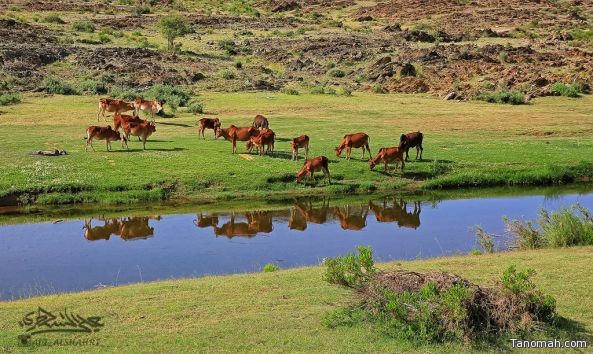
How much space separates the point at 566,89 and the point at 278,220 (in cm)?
Answer: 3188

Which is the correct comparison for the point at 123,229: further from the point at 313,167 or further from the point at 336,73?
the point at 336,73

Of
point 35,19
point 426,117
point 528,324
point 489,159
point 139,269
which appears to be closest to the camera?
point 528,324

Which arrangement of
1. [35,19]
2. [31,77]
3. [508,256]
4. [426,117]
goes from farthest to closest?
[35,19] → [31,77] → [426,117] → [508,256]

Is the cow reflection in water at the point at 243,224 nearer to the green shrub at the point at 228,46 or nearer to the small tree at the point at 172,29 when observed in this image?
the small tree at the point at 172,29

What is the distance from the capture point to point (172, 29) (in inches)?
2840

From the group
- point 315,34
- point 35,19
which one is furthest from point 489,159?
point 35,19

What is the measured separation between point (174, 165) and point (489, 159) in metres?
12.6

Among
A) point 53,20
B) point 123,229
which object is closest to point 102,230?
point 123,229

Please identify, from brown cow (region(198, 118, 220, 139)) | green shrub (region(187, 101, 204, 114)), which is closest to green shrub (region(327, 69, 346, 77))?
green shrub (region(187, 101, 204, 114))

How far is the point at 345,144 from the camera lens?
29828 millimetres

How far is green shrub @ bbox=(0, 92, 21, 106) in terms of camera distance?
4231 cm

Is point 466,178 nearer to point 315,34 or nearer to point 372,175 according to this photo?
point 372,175

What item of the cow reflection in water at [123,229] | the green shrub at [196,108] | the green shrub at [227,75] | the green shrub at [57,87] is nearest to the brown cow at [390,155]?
the cow reflection in water at [123,229]

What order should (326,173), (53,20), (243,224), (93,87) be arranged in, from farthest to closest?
(53,20), (93,87), (326,173), (243,224)
